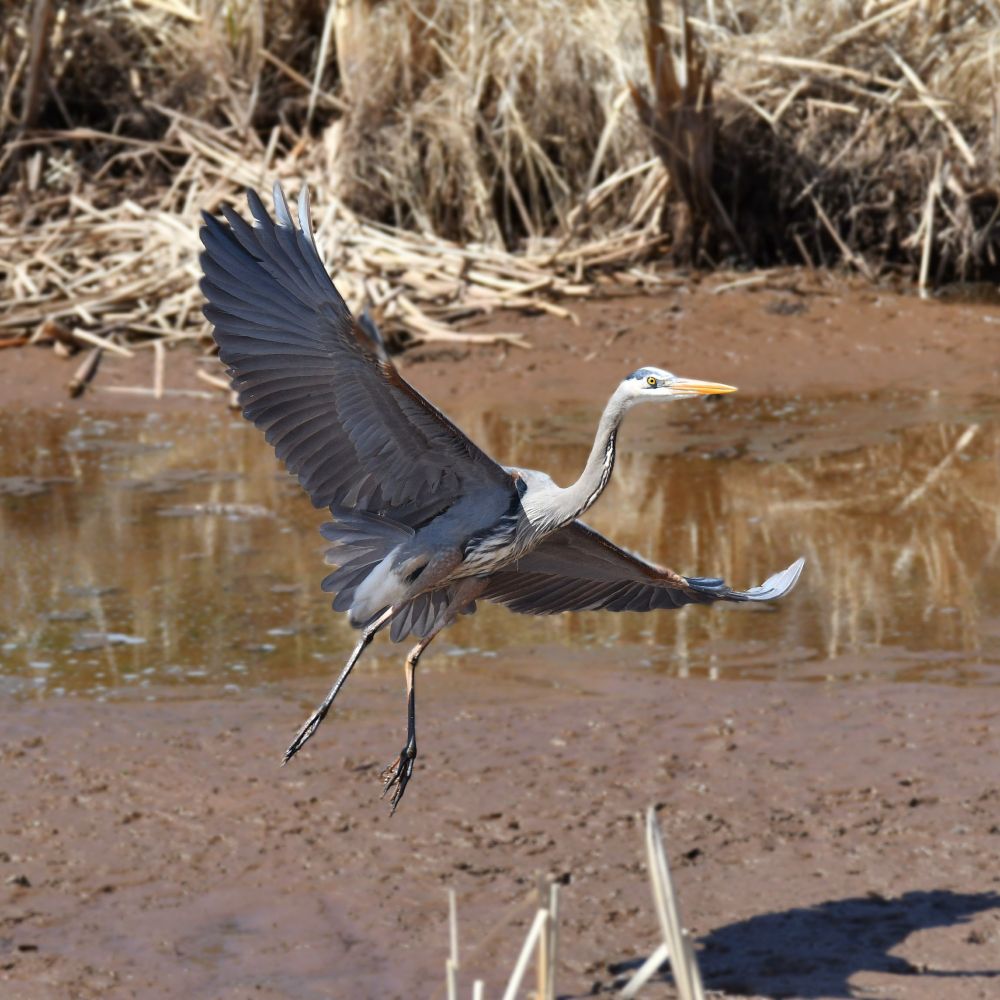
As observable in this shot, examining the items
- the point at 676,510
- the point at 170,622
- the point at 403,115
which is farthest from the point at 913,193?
the point at 170,622

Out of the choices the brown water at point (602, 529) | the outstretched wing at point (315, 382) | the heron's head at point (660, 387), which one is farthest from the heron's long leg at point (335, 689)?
the brown water at point (602, 529)

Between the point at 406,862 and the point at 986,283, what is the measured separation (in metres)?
8.93

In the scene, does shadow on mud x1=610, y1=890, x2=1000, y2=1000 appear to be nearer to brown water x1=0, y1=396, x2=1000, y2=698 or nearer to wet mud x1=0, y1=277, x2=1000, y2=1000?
wet mud x1=0, y1=277, x2=1000, y2=1000

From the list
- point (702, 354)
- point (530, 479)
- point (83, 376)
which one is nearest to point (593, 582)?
point (530, 479)

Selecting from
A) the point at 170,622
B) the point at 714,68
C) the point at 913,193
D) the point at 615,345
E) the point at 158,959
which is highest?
the point at 714,68

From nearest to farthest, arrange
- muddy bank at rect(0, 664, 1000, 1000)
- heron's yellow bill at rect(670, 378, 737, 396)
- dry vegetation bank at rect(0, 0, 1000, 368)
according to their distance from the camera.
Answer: heron's yellow bill at rect(670, 378, 737, 396), muddy bank at rect(0, 664, 1000, 1000), dry vegetation bank at rect(0, 0, 1000, 368)

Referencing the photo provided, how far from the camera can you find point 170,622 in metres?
7.48

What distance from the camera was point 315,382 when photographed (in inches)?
174

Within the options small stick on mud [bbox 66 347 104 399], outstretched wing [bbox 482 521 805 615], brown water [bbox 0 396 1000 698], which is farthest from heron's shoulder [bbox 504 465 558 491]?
small stick on mud [bbox 66 347 104 399]

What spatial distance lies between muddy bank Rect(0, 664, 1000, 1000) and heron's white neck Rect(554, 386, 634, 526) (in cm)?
128

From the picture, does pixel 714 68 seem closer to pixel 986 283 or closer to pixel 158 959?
pixel 986 283

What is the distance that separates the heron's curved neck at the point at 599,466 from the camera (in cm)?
438

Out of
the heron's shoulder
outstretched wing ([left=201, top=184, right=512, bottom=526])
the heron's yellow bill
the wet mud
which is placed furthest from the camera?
the wet mud

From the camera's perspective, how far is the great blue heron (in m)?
4.30
